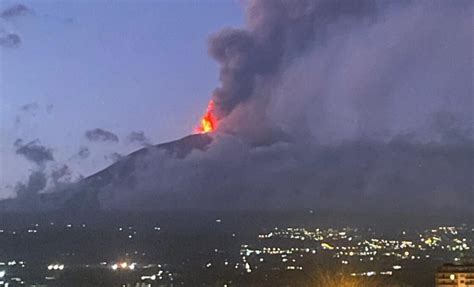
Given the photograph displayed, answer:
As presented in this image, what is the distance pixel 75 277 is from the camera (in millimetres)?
42156

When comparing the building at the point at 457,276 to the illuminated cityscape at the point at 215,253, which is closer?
the building at the point at 457,276

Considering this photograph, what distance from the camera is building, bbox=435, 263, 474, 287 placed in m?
25.3

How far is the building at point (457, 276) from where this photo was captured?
2527 centimetres

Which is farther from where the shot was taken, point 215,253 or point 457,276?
point 215,253

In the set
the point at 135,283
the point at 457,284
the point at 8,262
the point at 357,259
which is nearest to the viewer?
the point at 457,284

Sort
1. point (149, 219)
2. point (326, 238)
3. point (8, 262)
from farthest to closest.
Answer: point (149, 219), point (326, 238), point (8, 262)

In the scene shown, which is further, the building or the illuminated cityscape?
the illuminated cityscape

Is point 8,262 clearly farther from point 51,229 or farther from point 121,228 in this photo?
point 121,228

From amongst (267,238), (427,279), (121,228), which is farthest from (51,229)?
(427,279)

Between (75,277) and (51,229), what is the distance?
79.7ft

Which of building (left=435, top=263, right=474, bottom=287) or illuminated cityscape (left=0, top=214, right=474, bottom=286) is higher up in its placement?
illuminated cityscape (left=0, top=214, right=474, bottom=286)

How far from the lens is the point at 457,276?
25.8m

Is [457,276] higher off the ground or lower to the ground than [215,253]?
lower

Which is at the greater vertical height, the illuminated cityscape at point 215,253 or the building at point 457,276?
the illuminated cityscape at point 215,253
